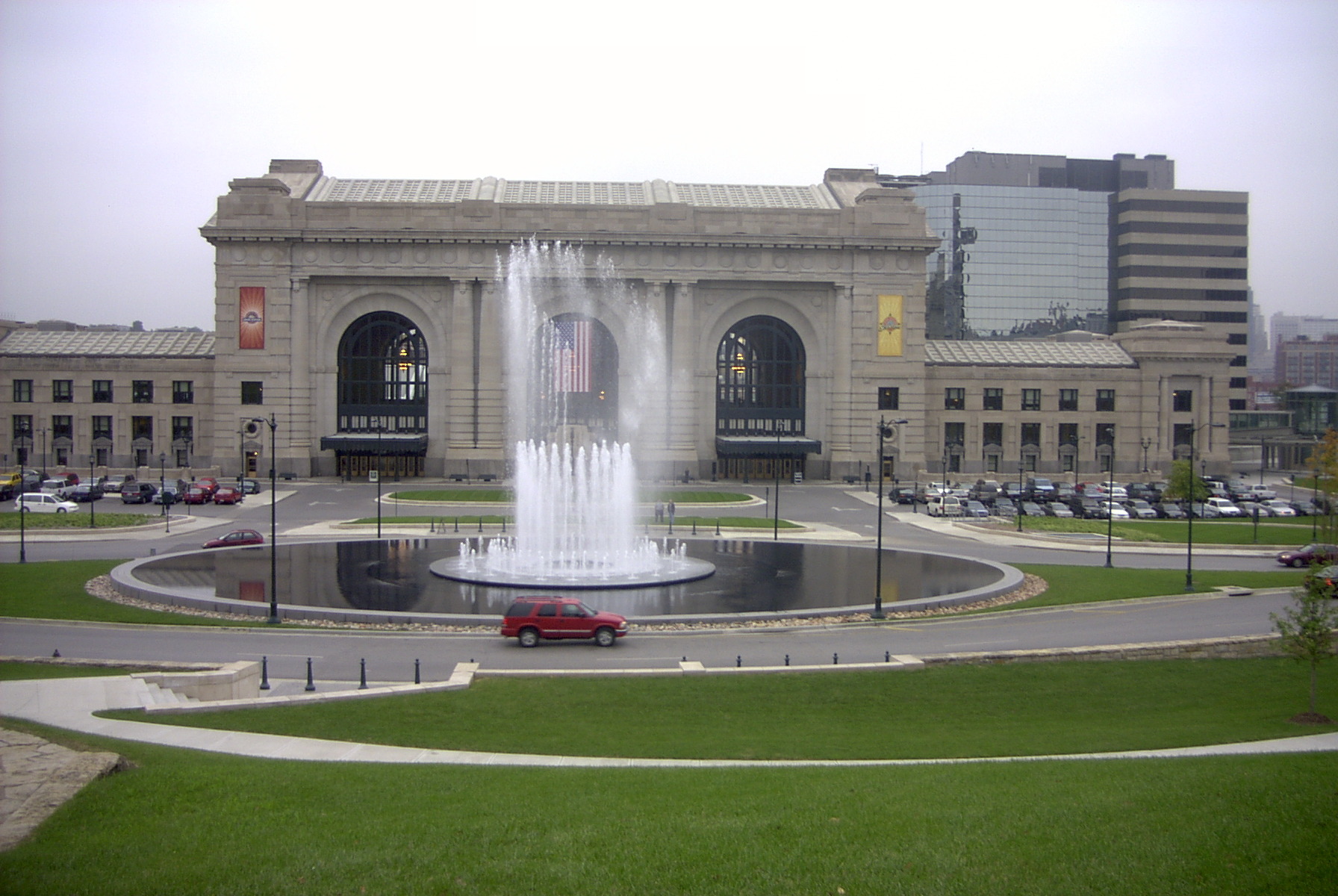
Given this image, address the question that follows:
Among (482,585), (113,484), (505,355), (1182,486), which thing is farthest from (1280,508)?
(113,484)

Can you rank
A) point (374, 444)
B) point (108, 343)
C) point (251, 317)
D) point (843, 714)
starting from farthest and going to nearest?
point (108, 343) → point (374, 444) → point (251, 317) → point (843, 714)

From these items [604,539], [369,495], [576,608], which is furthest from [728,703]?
[369,495]

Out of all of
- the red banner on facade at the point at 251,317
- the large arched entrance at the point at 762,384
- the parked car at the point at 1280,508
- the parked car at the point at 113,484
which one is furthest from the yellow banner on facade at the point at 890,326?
the parked car at the point at 113,484

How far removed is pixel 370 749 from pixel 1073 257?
5021 inches

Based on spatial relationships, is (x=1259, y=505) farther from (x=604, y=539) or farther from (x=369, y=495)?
(x=369, y=495)

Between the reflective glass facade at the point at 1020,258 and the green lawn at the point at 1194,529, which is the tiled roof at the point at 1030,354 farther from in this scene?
the reflective glass facade at the point at 1020,258

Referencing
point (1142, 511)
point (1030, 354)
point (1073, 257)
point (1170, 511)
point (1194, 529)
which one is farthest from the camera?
point (1073, 257)

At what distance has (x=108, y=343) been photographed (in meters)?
87.9

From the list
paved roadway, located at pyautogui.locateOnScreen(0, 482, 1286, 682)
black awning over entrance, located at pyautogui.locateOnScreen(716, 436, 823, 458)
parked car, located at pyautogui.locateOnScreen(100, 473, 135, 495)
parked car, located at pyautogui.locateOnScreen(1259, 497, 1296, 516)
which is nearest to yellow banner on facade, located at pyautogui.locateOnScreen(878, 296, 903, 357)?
black awning over entrance, located at pyautogui.locateOnScreen(716, 436, 823, 458)

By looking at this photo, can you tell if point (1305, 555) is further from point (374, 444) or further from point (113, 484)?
point (113, 484)

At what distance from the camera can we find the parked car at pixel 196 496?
62.6m

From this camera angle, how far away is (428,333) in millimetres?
79812

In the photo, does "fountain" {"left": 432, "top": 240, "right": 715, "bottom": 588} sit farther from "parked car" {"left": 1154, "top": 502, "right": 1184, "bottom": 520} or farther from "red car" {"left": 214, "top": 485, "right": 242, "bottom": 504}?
"parked car" {"left": 1154, "top": 502, "right": 1184, "bottom": 520}

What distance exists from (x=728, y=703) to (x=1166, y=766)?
8538mm
